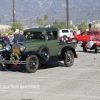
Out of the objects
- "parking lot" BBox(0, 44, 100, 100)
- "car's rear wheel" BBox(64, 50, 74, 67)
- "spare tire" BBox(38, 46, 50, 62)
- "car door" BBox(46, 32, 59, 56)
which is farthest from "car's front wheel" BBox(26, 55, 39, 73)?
"car's rear wheel" BBox(64, 50, 74, 67)

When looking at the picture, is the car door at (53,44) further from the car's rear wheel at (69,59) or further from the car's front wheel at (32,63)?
the car's front wheel at (32,63)

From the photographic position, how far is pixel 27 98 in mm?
10141

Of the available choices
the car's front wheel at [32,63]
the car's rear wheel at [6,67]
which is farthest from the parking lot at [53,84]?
the car's rear wheel at [6,67]

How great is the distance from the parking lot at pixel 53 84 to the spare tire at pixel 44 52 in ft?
1.89

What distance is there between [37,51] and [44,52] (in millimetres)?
300

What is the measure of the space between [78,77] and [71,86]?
1877 millimetres

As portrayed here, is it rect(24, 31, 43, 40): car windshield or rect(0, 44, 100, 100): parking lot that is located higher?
rect(24, 31, 43, 40): car windshield

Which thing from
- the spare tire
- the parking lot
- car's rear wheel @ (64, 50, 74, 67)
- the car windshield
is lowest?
the parking lot

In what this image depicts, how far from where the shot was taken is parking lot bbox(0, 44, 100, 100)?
34.0 feet

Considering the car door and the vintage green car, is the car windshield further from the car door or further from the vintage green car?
the car door

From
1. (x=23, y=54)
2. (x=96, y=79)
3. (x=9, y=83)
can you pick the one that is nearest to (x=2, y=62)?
(x=23, y=54)

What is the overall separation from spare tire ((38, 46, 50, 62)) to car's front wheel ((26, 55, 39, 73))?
44cm

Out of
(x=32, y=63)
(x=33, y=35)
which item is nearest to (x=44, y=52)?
(x=32, y=63)

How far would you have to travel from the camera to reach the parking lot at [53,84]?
10.4 m
